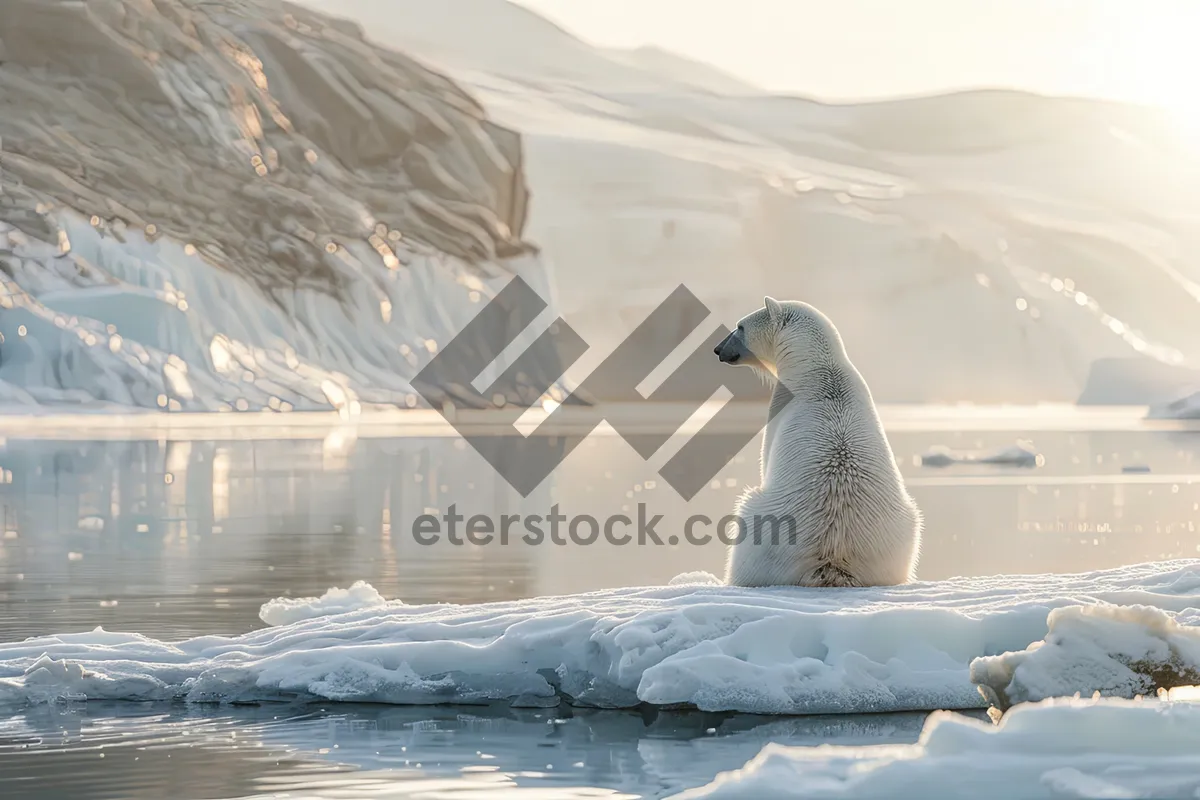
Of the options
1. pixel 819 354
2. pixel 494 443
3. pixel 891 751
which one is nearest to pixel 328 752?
pixel 891 751

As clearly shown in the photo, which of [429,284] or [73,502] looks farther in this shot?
[429,284]

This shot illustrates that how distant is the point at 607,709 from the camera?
745 centimetres

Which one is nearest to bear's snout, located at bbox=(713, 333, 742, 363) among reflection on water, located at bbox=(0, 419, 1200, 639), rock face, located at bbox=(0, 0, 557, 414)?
reflection on water, located at bbox=(0, 419, 1200, 639)

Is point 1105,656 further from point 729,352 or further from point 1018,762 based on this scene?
point 729,352

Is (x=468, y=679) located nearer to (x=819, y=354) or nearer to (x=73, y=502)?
(x=819, y=354)

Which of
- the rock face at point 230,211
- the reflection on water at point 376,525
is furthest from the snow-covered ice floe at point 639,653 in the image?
the rock face at point 230,211

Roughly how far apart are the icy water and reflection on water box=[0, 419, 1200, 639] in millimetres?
64

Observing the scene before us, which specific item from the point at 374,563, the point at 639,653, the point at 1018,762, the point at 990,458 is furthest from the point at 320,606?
the point at 990,458

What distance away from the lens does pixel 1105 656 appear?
6543 millimetres

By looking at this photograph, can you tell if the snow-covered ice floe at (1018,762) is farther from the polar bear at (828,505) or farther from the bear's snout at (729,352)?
the bear's snout at (729,352)

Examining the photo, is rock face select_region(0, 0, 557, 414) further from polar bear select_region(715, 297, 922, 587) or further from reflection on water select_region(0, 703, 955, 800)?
reflection on water select_region(0, 703, 955, 800)

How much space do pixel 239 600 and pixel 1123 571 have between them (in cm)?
623

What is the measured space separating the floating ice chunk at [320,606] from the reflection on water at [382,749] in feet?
7.62

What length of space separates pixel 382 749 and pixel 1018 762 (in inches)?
108
